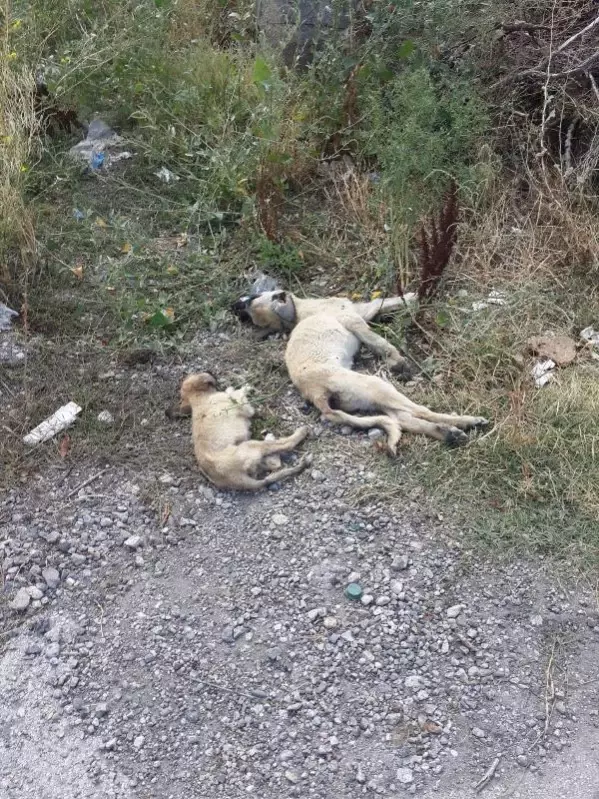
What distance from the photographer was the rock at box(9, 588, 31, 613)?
3.54 metres

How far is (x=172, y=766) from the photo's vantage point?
2.98m

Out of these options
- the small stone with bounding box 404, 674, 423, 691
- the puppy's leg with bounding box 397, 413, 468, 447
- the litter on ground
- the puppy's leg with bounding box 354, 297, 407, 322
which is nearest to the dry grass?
the litter on ground

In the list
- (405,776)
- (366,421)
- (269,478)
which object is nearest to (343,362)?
(366,421)

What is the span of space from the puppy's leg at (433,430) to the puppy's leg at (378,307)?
0.76 m

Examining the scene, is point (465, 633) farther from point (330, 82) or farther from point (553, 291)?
point (330, 82)

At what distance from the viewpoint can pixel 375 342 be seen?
4344mm

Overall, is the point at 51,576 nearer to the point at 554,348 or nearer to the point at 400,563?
the point at 400,563

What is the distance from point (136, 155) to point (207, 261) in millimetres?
A: 1456

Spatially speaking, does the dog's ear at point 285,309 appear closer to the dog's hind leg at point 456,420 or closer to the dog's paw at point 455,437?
the dog's hind leg at point 456,420

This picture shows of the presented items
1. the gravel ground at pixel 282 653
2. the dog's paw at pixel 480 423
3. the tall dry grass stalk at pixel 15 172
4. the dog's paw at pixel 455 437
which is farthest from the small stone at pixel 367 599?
the tall dry grass stalk at pixel 15 172

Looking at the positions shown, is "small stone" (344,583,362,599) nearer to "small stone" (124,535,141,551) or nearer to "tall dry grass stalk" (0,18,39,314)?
"small stone" (124,535,141,551)

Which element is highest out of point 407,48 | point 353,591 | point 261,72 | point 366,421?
point 261,72

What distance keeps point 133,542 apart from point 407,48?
12.0 ft

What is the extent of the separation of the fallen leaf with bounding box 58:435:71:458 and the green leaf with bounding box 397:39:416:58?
3.28m
